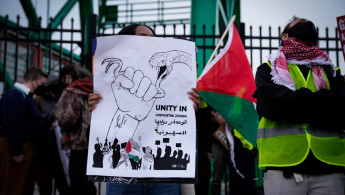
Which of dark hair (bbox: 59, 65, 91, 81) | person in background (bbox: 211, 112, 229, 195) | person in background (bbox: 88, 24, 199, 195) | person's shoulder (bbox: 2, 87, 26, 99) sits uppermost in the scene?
dark hair (bbox: 59, 65, 91, 81)

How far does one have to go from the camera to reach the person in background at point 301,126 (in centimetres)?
195

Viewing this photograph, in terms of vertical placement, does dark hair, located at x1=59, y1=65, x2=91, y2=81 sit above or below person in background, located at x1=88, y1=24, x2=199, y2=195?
above

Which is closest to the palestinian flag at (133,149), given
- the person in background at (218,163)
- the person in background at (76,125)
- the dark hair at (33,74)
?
the person in background at (76,125)

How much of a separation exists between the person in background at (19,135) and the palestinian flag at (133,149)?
9.08ft

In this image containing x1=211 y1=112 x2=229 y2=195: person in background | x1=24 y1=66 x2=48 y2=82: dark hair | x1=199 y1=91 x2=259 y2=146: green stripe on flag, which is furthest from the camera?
x1=211 y1=112 x2=229 y2=195: person in background

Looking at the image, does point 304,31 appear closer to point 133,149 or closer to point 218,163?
point 133,149

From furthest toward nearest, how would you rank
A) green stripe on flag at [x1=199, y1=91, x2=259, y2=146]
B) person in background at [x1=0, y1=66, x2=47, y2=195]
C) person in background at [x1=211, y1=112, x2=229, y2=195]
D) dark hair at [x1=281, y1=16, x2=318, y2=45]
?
person in background at [x1=211, y1=112, x2=229, y2=195], person in background at [x1=0, y1=66, x2=47, y2=195], green stripe on flag at [x1=199, y1=91, x2=259, y2=146], dark hair at [x1=281, y1=16, x2=318, y2=45]

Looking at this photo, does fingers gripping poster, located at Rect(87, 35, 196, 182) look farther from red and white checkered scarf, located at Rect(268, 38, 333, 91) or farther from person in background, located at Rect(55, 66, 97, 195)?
person in background, located at Rect(55, 66, 97, 195)

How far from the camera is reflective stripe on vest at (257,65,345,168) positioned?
1961 mm

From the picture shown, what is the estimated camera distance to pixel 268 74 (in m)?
2.20

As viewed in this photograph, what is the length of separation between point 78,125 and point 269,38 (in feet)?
12.1

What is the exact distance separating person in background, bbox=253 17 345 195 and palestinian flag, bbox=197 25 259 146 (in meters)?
1.34

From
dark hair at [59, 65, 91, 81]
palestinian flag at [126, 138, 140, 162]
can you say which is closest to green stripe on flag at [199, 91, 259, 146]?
dark hair at [59, 65, 91, 81]

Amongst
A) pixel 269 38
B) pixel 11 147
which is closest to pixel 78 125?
pixel 11 147
